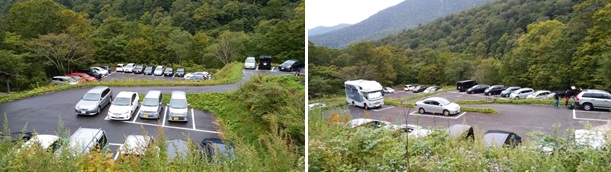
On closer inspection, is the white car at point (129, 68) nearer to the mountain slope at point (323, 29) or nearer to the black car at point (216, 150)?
the black car at point (216, 150)

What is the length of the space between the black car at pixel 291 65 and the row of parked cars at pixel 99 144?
0.67m

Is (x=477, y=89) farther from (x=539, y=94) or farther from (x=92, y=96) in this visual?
(x=92, y=96)

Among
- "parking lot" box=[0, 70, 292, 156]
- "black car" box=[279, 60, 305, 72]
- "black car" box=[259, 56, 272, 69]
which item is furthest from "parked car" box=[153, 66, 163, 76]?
"black car" box=[279, 60, 305, 72]

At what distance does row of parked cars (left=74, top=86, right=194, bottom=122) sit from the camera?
307 cm

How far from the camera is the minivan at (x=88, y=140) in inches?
112

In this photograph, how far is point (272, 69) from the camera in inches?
132

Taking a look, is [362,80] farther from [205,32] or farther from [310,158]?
[205,32]

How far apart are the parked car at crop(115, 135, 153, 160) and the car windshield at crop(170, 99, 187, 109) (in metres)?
0.28

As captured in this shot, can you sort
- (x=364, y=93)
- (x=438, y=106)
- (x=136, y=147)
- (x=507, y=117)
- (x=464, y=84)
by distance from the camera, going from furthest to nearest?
(x=364, y=93) < (x=438, y=106) < (x=464, y=84) < (x=507, y=117) < (x=136, y=147)

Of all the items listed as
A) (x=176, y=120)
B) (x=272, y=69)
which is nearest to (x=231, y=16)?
(x=272, y=69)

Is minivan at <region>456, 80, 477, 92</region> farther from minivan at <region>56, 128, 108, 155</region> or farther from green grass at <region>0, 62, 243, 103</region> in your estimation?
minivan at <region>56, 128, 108, 155</region>

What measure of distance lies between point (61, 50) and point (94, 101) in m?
0.37

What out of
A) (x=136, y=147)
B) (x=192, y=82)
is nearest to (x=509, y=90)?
(x=192, y=82)

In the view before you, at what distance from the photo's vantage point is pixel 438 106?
11.5ft
